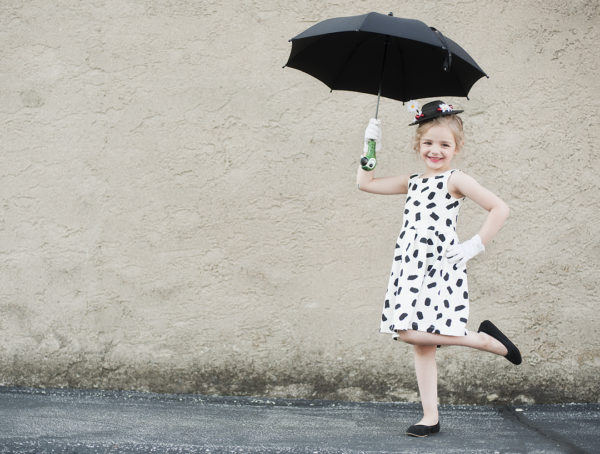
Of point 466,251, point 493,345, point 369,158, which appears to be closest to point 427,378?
point 493,345

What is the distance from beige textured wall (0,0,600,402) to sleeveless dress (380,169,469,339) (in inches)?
37.1

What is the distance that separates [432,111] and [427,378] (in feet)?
3.82

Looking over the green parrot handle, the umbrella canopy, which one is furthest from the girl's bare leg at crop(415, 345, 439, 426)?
the umbrella canopy

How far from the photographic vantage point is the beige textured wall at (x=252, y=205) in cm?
383

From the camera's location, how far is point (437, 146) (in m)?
2.89

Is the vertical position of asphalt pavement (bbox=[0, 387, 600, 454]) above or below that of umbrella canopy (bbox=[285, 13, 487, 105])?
below

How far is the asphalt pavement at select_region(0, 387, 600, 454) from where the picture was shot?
2721mm

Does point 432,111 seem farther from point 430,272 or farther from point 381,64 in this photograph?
point 430,272

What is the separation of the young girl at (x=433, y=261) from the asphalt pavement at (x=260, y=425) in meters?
0.29

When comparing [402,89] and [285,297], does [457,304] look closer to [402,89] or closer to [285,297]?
[402,89]

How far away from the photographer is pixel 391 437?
117 inches

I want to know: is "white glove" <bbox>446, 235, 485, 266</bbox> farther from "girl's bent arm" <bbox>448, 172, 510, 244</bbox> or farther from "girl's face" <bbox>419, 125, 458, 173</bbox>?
"girl's face" <bbox>419, 125, 458, 173</bbox>

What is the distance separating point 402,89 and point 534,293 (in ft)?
5.12

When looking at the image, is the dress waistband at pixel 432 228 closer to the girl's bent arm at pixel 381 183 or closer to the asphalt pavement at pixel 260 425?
the girl's bent arm at pixel 381 183
